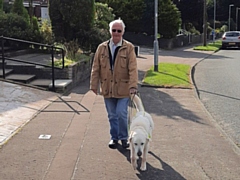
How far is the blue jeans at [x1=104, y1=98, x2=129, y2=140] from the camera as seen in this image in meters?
5.53

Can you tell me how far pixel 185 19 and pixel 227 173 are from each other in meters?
49.3

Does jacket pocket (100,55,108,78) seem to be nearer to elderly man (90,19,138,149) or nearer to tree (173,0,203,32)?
elderly man (90,19,138,149)

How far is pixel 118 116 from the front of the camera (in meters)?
5.59

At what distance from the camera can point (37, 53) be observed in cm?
1494

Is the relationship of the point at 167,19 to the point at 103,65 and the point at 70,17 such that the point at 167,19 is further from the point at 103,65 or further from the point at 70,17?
the point at 103,65

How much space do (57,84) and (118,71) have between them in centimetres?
502

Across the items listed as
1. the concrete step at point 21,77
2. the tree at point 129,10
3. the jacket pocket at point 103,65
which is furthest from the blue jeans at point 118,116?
the tree at point 129,10

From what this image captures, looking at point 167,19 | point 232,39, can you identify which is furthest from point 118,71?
point 232,39

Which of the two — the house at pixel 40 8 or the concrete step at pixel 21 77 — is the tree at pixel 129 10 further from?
the concrete step at pixel 21 77

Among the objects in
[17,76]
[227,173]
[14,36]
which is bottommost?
[227,173]

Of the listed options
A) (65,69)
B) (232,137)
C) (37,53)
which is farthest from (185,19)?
(232,137)

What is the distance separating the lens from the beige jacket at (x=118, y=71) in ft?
17.4

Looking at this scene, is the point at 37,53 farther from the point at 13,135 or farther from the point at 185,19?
the point at 185,19

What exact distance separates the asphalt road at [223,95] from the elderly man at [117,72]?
2.04 m
